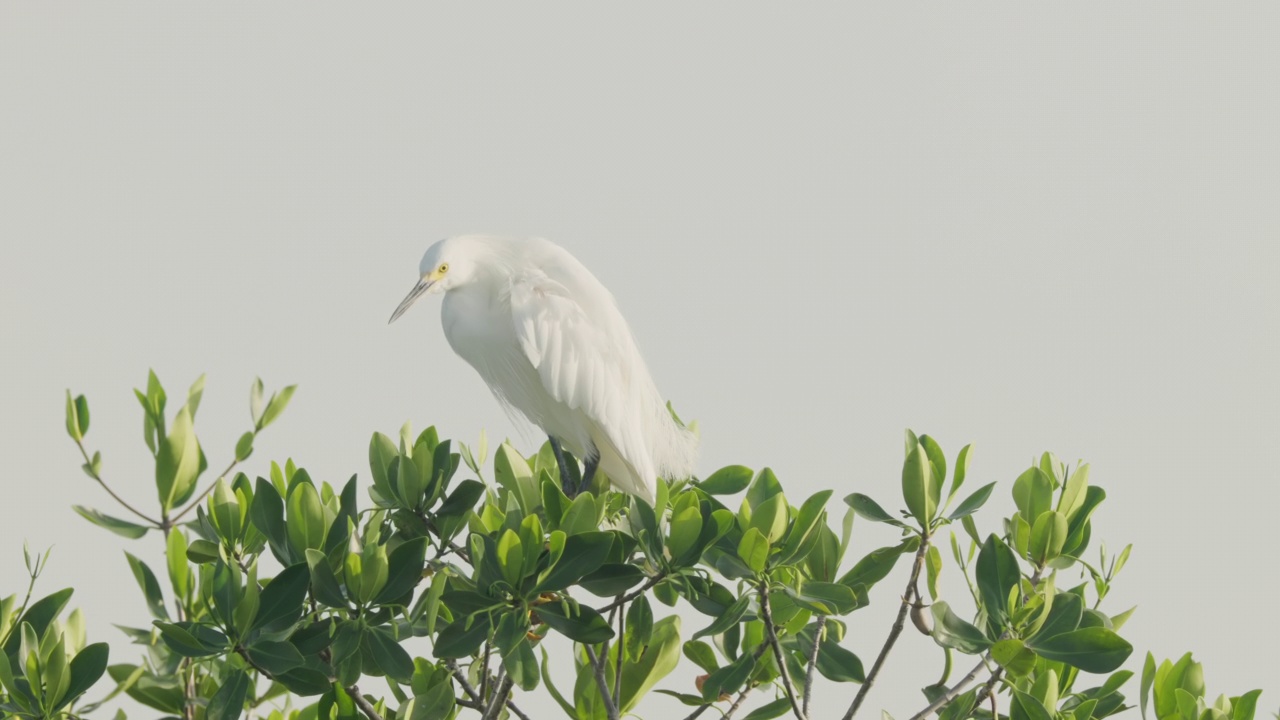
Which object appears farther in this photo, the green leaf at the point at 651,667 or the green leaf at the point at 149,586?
the green leaf at the point at 651,667

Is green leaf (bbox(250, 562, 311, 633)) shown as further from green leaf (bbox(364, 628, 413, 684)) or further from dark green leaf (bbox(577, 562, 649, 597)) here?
dark green leaf (bbox(577, 562, 649, 597))

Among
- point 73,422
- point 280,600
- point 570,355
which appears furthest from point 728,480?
point 73,422

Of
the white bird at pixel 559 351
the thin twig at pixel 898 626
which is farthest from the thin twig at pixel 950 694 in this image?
the white bird at pixel 559 351

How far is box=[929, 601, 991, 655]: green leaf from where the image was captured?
7.29 ft

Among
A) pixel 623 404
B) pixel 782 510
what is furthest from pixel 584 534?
pixel 623 404

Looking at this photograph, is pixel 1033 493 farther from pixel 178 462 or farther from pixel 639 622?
pixel 178 462

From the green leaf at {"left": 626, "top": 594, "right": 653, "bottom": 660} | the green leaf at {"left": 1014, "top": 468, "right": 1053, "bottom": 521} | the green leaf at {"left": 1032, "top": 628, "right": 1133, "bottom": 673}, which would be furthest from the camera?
the green leaf at {"left": 626, "top": 594, "right": 653, "bottom": 660}

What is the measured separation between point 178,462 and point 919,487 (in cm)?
135

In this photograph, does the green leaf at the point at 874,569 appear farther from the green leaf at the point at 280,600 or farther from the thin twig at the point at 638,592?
the green leaf at the point at 280,600

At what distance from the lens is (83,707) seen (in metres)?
2.30

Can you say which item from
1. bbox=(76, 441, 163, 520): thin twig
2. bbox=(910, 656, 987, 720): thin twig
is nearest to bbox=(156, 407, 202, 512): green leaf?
bbox=(76, 441, 163, 520): thin twig

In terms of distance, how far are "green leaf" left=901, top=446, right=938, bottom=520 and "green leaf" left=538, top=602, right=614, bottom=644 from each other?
0.61 m

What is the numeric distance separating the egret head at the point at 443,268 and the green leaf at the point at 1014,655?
2.03 m

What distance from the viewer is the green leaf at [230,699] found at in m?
2.10
